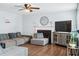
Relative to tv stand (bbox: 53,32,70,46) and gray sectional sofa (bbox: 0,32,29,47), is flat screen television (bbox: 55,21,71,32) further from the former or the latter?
gray sectional sofa (bbox: 0,32,29,47)

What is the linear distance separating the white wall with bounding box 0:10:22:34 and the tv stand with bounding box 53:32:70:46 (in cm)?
178

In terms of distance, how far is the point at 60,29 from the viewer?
19.1 feet

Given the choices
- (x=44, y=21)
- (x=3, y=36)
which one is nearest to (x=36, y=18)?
(x=44, y=21)

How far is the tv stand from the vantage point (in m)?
5.56

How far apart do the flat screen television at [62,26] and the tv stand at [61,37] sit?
182 millimetres

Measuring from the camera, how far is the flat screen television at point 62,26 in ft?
17.9

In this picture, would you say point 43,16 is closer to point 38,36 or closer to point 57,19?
point 57,19

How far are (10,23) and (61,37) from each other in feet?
8.37

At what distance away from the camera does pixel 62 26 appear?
576cm

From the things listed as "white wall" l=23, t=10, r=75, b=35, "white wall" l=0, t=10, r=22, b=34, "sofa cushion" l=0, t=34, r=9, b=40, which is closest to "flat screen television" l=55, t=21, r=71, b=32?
"white wall" l=23, t=10, r=75, b=35

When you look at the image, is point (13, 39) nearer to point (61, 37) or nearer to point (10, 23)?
point (10, 23)

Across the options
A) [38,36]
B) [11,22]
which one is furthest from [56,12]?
[11,22]

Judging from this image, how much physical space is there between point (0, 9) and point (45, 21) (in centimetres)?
216

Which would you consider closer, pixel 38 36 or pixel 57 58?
pixel 57 58
